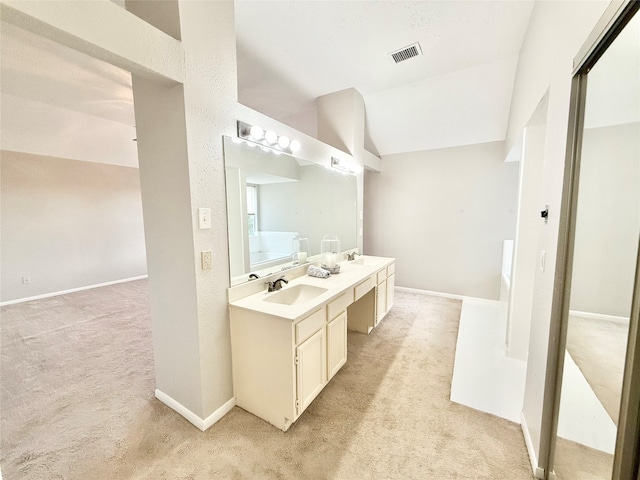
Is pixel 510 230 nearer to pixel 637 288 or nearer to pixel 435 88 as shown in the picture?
pixel 435 88

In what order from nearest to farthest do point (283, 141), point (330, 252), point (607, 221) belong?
point (607, 221), point (283, 141), point (330, 252)

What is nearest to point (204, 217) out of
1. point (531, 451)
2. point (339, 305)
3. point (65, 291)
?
point (339, 305)

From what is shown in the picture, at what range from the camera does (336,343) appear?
6.72 feet

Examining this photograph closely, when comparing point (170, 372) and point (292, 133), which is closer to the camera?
point (170, 372)

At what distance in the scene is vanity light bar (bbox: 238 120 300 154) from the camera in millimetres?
1834

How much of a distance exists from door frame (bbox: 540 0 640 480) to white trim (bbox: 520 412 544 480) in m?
0.03

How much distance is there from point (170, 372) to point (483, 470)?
207cm

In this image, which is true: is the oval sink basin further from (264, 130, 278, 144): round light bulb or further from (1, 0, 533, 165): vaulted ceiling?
(1, 0, 533, 165): vaulted ceiling

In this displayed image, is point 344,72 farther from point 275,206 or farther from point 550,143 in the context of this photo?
point 550,143

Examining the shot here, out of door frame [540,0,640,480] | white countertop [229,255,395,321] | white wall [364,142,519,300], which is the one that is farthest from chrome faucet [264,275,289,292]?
white wall [364,142,519,300]

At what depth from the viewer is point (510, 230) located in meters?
3.69

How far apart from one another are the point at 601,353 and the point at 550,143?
1.09 meters

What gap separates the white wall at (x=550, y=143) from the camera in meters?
1.19

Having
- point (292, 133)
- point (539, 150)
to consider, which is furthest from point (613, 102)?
point (292, 133)
